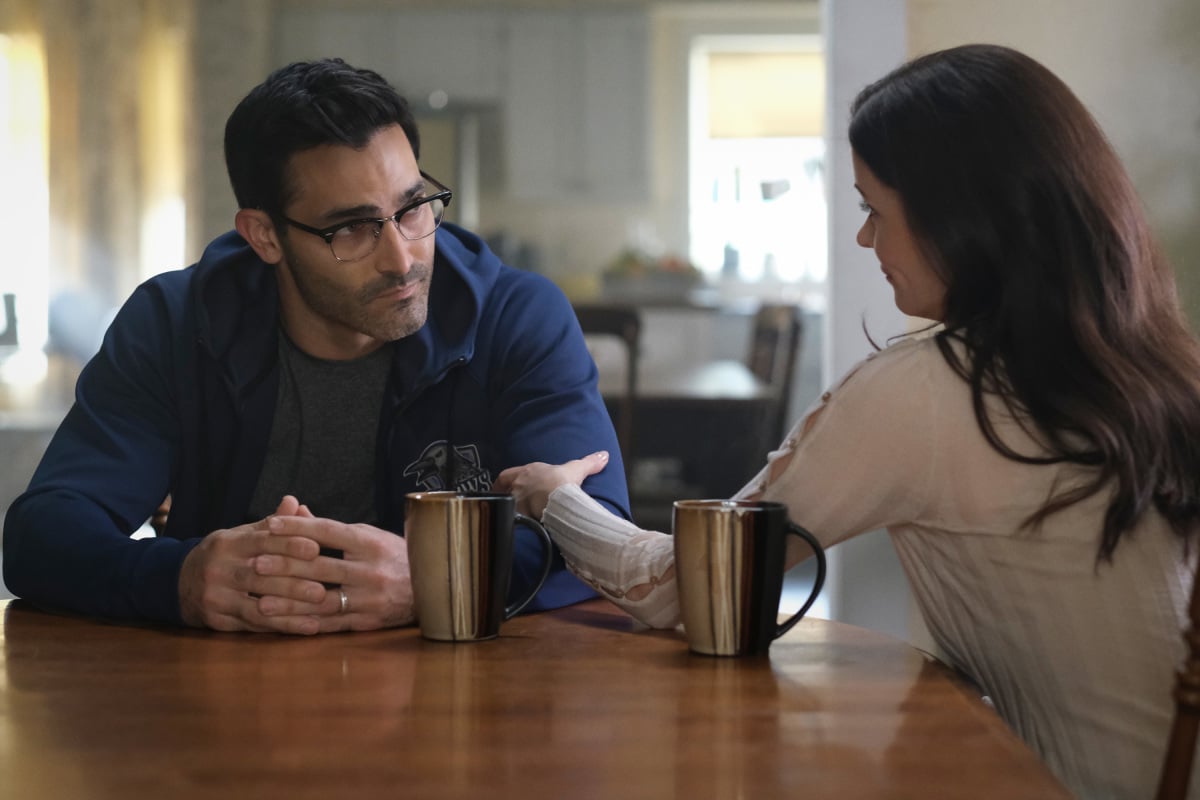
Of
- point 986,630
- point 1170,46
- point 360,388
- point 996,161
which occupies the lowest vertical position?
point 986,630

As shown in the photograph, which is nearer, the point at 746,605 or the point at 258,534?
the point at 746,605

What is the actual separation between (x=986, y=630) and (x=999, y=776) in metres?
0.40

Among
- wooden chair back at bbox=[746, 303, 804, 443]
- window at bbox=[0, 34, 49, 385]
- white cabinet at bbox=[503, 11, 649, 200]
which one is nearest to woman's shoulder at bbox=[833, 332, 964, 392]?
wooden chair back at bbox=[746, 303, 804, 443]

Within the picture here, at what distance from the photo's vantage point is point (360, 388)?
1581 millimetres

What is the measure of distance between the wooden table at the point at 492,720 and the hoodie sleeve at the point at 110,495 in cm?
8

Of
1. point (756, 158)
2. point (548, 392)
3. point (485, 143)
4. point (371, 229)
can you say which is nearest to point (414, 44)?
point (485, 143)

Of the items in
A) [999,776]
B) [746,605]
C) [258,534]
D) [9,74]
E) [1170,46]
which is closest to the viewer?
[999,776]

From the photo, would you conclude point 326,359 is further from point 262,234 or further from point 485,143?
point 485,143

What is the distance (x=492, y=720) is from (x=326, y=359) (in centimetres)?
87

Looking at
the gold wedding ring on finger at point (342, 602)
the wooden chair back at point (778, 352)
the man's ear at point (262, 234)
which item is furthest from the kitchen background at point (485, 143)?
the gold wedding ring on finger at point (342, 602)

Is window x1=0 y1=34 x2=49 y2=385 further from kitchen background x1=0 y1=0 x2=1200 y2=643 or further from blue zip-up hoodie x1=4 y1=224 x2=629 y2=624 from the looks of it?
blue zip-up hoodie x1=4 y1=224 x2=629 y2=624

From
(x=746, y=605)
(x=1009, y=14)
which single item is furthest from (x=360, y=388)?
(x=1009, y=14)

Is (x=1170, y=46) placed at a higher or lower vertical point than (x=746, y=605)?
higher

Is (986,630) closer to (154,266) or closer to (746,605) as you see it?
(746,605)
